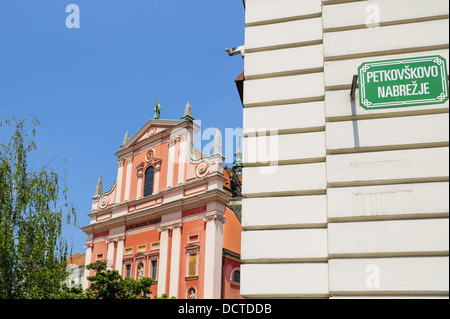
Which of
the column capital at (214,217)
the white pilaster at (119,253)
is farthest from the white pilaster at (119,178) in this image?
the column capital at (214,217)

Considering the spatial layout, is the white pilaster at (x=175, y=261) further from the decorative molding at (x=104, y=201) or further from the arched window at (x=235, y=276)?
the decorative molding at (x=104, y=201)

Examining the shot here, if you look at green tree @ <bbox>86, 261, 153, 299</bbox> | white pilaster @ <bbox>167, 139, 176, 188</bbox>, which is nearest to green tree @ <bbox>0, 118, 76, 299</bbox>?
green tree @ <bbox>86, 261, 153, 299</bbox>

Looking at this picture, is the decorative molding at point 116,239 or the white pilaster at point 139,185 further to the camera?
the white pilaster at point 139,185

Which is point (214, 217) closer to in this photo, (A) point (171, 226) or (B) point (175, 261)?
(A) point (171, 226)

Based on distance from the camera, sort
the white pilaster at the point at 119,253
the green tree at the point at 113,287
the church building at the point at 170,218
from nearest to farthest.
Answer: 1. the green tree at the point at 113,287
2. the church building at the point at 170,218
3. the white pilaster at the point at 119,253

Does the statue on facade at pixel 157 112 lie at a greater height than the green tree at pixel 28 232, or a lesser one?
greater

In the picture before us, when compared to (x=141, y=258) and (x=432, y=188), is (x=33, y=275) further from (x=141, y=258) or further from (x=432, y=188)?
(x=141, y=258)

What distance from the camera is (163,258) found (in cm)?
3625

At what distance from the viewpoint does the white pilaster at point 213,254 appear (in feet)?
110

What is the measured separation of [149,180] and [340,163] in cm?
3520

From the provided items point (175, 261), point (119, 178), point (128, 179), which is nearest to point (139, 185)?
point (128, 179)

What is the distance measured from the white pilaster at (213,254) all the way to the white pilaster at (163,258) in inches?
133

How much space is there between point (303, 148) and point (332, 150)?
0.41m
